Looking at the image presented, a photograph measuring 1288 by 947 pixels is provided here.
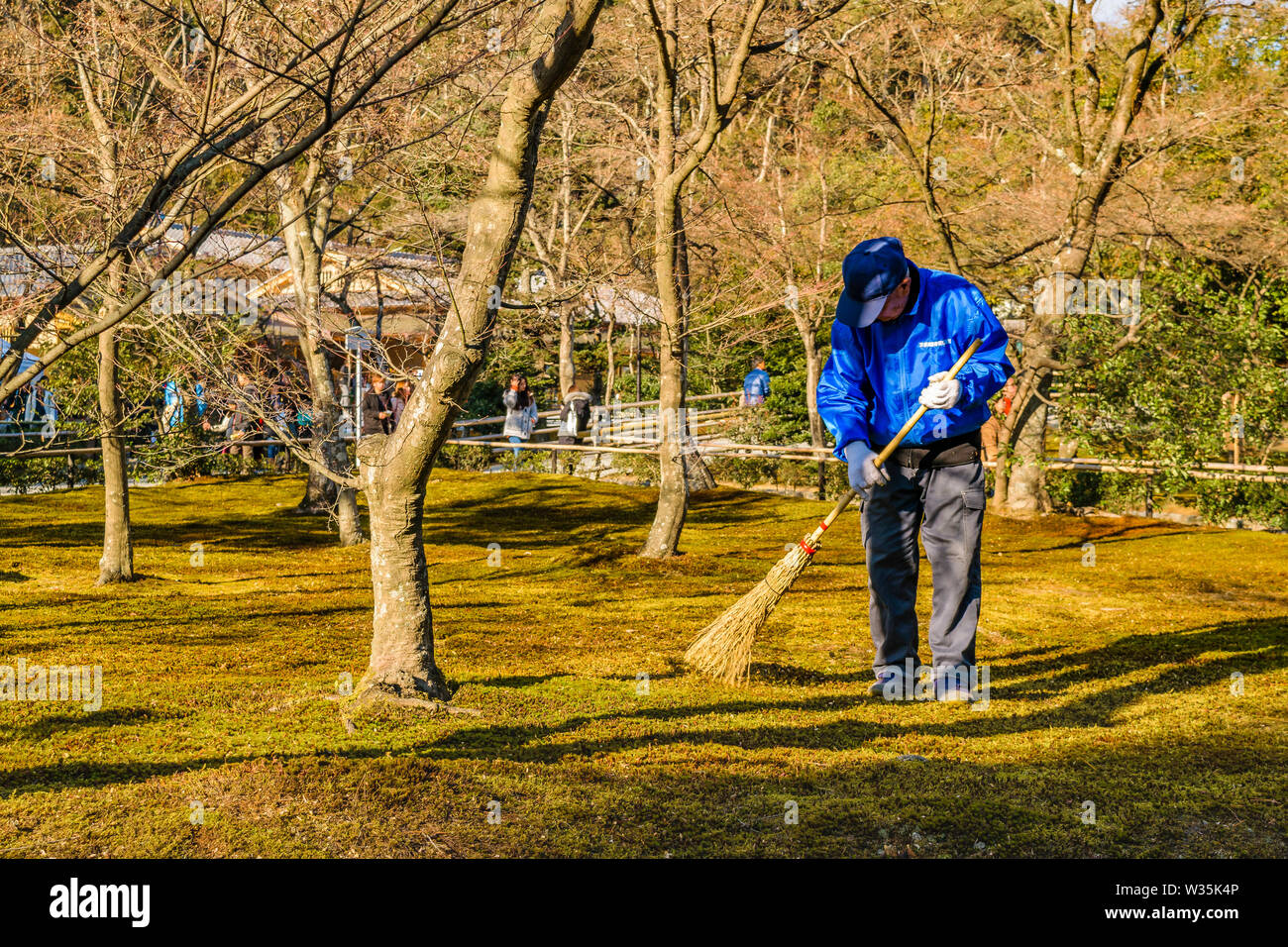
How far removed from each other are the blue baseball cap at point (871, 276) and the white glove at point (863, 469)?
597mm

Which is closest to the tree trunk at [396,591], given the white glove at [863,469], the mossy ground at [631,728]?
the mossy ground at [631,728]

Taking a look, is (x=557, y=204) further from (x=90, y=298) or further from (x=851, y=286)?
(x=851, y=286)

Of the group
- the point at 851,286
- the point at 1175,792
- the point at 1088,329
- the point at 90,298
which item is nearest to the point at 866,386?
the point at 851,286

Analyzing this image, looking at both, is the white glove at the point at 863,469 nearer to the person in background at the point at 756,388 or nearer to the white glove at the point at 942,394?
the white glove at the point at 942,394

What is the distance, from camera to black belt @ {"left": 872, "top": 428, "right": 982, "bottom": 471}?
575 cm

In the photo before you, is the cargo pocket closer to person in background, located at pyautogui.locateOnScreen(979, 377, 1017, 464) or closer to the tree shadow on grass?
the tree shadow on grass

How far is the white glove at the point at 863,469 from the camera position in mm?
5539

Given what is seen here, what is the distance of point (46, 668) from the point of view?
Result: 6.46 metres

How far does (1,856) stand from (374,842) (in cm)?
118

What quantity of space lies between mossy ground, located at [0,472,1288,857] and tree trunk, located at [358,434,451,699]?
26 cm

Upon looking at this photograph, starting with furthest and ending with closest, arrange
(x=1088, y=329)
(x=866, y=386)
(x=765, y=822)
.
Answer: (x=1088, y=329) < (x=866, y=386) < (x=765, y=822)

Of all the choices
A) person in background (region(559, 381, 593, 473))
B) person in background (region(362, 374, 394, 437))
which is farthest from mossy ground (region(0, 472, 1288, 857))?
person in background (region(559, 381, 593, 473))

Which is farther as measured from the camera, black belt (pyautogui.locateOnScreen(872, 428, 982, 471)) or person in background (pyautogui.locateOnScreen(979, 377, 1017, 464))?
person in background (pyautogui.locateOnScreen(979, 377, 1017, 464))

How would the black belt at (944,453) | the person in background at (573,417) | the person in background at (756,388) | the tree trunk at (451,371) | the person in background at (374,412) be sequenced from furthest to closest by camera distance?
the person in background at (756,388), the person in background at (573,417), the person in background at (374,412), the black belt at (944,453), the tree trunk at (451,371)
